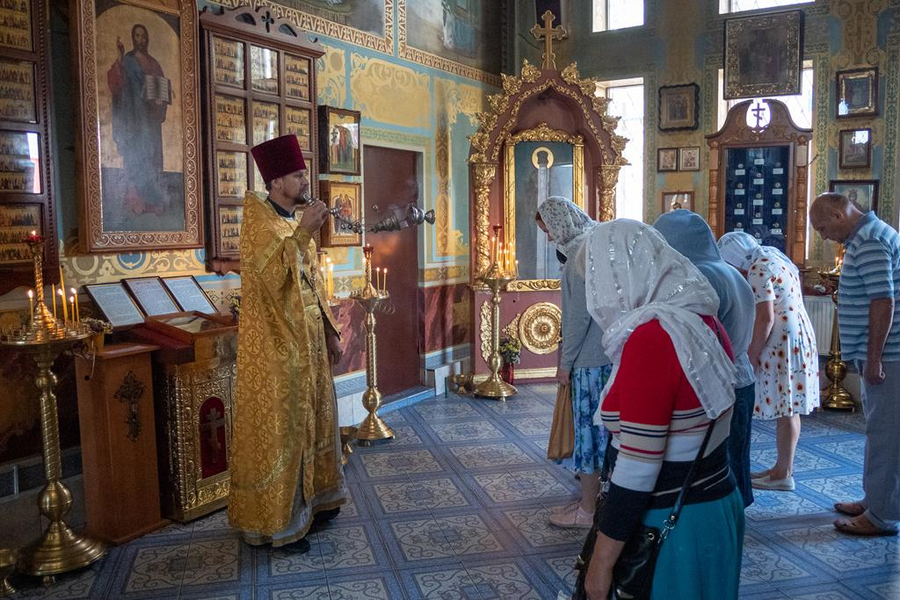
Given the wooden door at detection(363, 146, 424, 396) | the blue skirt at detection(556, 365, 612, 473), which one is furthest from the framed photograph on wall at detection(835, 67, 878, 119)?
the blue skirt at detection(556, 365, 612, 473)

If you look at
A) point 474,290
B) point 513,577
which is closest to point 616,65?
point 474,290

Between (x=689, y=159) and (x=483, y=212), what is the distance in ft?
8.16

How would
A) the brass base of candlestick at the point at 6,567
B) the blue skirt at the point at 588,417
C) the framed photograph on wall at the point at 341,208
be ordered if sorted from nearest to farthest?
the brass base of candlestick at the point at 6,567, the blue skirt at the point at 588,417, the framed photograph on wall at the point at 341,208

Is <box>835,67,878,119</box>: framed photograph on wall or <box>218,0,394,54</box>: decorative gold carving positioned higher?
<box>218,0,394,54</box>: decorative gold carving

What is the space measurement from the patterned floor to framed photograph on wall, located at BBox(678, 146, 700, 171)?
379 cm

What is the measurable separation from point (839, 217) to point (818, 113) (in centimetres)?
434

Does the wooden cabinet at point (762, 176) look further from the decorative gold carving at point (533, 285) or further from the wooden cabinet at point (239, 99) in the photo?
the wooden cabinet at point (239, 99)

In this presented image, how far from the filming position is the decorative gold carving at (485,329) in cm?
750

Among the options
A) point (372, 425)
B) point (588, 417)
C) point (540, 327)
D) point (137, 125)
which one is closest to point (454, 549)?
point (588, 417)

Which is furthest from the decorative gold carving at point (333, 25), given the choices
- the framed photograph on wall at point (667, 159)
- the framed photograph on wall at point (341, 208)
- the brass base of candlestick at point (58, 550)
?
the framed photograph on wall at point (667, 159)

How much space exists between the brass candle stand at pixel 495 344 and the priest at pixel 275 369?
11.2 feet

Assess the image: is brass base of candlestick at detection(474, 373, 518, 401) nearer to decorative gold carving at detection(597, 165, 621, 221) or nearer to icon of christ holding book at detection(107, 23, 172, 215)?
decorative gold carving at detection(597, 165, 621, 221)

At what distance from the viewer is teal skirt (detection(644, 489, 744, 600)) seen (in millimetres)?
1665

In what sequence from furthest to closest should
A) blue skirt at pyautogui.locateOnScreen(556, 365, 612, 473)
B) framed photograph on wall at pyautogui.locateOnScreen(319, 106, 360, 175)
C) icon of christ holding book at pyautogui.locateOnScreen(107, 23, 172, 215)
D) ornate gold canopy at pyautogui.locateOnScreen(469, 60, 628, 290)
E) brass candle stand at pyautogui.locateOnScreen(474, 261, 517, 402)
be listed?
ornate gold canopy at pyautogui.locateOnScreen(469, 60, 628, 290)
brass candle stand at pyautogui.locateOnScreen(474, 261, 517, 402)
framed photograph on wall at pyautogui.locateOnScreen(319, 106, 360, 175)
icon of christ holding book at pyautogui.locateOnScreen(107, 23, 172, 215)
blue skirt at pyautogui.locateOnScreen(556, 365, 612, 473)
